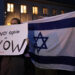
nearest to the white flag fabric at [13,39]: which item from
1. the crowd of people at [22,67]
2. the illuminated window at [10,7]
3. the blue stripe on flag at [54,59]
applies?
the crowd of people at [22,67]

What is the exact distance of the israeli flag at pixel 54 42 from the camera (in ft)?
13.2

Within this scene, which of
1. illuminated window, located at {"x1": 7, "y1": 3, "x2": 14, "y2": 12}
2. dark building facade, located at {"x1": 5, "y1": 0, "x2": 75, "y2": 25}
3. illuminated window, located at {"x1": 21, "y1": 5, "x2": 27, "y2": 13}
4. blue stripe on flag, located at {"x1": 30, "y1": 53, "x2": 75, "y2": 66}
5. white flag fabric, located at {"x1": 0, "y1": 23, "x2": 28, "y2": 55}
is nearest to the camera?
blue stripe on flag, located at {"x1": 30, "y1": 53, "x2": 75, "y2": 66}

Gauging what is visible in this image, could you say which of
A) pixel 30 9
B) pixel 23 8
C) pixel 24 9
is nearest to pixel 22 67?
pixel 23 8

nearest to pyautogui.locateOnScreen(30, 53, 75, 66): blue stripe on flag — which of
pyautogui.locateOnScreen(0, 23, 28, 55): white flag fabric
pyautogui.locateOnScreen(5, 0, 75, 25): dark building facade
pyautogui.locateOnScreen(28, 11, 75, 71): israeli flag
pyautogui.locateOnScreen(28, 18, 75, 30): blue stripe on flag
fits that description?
pyautogui.locateOnScreen(28, 11, 75, 71): israeli flag

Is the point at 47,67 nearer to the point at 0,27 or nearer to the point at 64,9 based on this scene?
the point at 0,27

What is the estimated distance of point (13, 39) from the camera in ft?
16.4

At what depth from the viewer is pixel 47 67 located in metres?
4.39

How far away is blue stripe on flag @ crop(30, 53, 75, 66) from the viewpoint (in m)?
4.00

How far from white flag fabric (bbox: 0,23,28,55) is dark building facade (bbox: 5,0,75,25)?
794 inches

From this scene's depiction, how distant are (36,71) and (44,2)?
2534 centimetres

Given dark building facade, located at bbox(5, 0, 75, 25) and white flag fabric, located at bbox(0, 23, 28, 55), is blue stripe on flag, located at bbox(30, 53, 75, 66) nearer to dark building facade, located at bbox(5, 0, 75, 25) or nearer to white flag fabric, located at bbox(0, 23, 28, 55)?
white flag fabric, located at bbox(0, 23, 28, 55)

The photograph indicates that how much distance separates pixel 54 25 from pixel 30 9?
23.9 meters

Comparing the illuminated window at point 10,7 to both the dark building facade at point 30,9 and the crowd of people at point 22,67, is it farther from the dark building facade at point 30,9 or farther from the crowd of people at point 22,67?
the crowd of people at point 22,67

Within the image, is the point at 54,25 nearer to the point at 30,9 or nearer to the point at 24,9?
the point at 24,9
